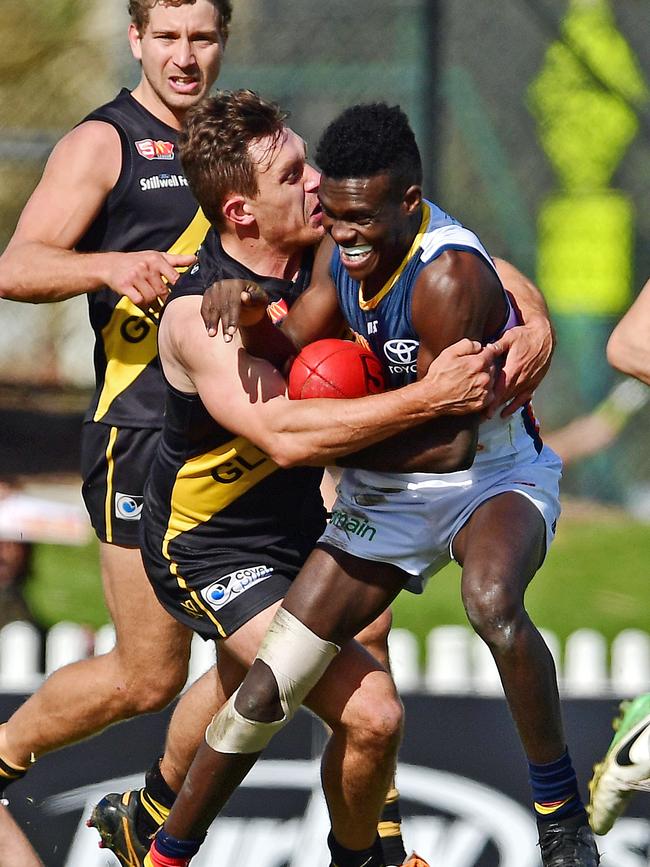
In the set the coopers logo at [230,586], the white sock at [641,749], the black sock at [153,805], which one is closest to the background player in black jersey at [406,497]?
the coopers logo at [230,586]

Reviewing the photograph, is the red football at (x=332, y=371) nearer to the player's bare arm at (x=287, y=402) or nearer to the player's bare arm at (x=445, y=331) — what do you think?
the player's bare arm at (x=287, y=402)

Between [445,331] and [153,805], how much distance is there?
198 cm

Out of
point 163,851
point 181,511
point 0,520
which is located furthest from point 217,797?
point 0,520

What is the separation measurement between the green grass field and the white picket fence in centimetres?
120

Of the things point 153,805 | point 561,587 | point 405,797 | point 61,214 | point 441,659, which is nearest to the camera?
point 61,214

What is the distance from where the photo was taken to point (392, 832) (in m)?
5.11

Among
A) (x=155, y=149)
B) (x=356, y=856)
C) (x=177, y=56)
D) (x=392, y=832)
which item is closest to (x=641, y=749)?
(x=356, y=856)

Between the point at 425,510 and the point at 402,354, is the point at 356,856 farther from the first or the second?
the point at 402,354

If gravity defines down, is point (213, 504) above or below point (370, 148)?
below

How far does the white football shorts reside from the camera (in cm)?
436

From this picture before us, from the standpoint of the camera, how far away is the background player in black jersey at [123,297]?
4.97 m

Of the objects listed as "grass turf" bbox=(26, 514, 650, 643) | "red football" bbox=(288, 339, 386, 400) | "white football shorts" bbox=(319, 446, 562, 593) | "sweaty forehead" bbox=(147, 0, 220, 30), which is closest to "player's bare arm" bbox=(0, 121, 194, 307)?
"sweaty forehead" bbox=(147, 0, 220, 30)

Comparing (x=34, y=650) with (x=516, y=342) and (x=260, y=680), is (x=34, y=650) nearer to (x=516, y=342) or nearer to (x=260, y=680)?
(x=260, y=680)

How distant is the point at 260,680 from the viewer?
4293 millimetres
